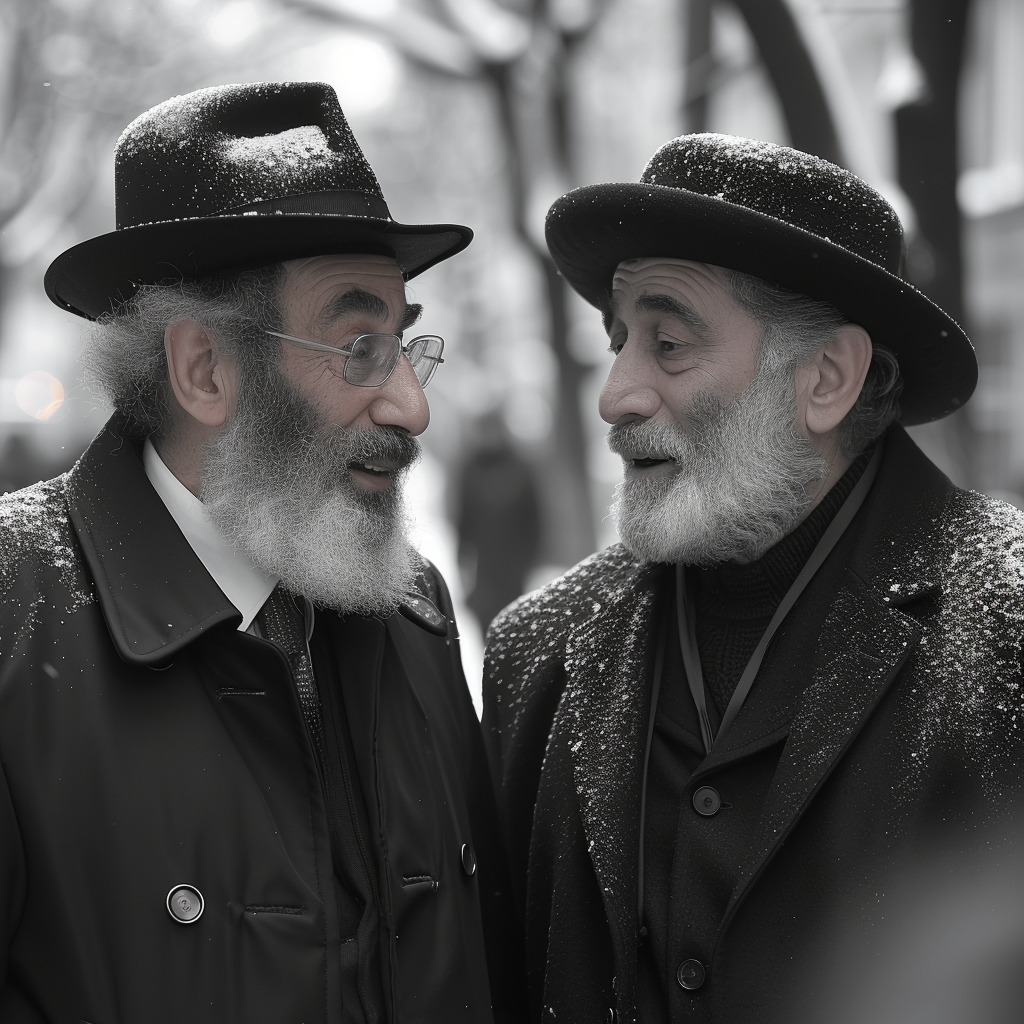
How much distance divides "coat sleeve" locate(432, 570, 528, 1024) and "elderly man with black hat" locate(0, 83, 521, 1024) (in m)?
0.02

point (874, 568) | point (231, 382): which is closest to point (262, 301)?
point (231, 382)

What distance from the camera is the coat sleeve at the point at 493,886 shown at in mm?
3006

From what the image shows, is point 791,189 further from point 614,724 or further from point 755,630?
point 614,724

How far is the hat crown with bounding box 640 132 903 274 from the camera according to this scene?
2801mm

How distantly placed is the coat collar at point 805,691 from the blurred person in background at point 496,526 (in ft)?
18.7

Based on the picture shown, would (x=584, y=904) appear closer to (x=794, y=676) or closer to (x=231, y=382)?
(x=794, y=676)

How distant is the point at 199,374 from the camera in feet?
8.63

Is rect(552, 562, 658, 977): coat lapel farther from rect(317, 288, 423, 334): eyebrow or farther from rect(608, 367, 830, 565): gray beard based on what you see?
rect(317, 288, 423, 334): eyebrow

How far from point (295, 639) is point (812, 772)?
3.68 ft

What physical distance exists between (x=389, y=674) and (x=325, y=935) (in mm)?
661

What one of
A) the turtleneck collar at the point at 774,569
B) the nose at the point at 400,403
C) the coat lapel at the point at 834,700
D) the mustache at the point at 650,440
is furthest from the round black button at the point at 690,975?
the nose at the point at 400,403

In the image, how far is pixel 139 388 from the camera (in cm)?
265

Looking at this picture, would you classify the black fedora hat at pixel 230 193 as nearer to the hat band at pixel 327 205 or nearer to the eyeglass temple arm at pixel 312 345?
the hat band at pixel 327 205

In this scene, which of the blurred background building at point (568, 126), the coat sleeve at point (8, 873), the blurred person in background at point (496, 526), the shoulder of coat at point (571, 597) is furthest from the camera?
the blurred person in background at point (496, 526)
